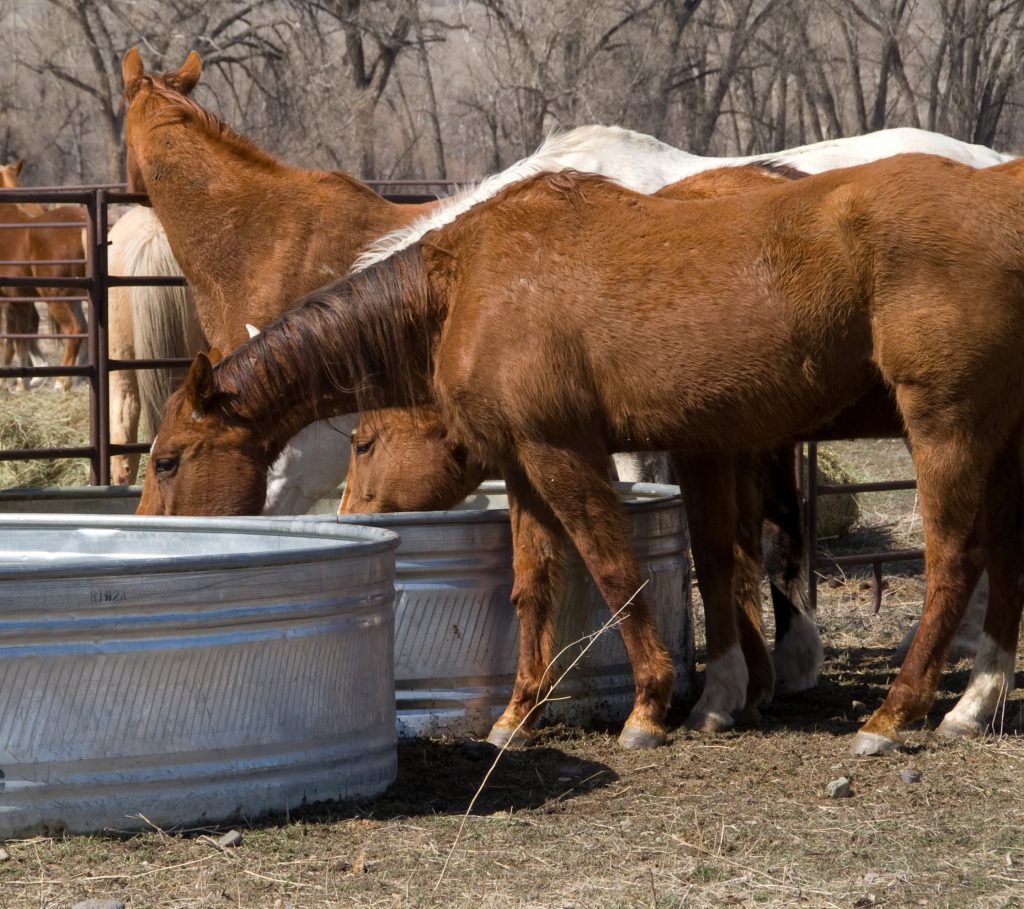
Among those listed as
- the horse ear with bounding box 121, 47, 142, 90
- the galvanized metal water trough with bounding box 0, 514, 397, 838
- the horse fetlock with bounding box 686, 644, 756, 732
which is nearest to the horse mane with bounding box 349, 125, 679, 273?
the galvanized metal water trough with bounding box 0, 514, 397, 838

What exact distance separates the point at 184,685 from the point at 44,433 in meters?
7.17

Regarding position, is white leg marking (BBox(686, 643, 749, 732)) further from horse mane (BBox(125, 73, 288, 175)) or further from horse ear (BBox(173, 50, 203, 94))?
horse ear (BBox(173, 50, 203, 94))

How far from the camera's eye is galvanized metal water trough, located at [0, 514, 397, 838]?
2.94 meters

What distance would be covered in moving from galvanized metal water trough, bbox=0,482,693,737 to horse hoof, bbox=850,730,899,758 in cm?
82

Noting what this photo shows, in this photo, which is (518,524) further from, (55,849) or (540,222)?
(55,849)

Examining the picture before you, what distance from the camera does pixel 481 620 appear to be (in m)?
4.24

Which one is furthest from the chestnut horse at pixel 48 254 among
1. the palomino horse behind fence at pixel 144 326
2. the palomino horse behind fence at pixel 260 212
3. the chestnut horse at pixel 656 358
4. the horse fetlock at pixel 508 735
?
the horse fetlock at pixel 508 735

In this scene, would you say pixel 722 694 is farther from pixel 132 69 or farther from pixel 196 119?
pixel 132 69

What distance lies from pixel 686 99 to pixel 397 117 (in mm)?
5898

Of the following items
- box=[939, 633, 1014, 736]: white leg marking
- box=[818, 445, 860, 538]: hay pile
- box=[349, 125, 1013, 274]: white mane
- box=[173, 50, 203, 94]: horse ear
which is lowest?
box=[939, 633, 1014, 736]: white leg marking

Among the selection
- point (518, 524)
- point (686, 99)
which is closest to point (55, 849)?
point (518, 524)

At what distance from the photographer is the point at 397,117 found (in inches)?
960

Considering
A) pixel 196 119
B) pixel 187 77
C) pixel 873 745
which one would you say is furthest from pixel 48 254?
pixel 873 745

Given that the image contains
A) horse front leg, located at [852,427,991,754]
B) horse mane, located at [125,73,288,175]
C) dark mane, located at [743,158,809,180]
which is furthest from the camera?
horse mane, located at [125,73,288,175]
